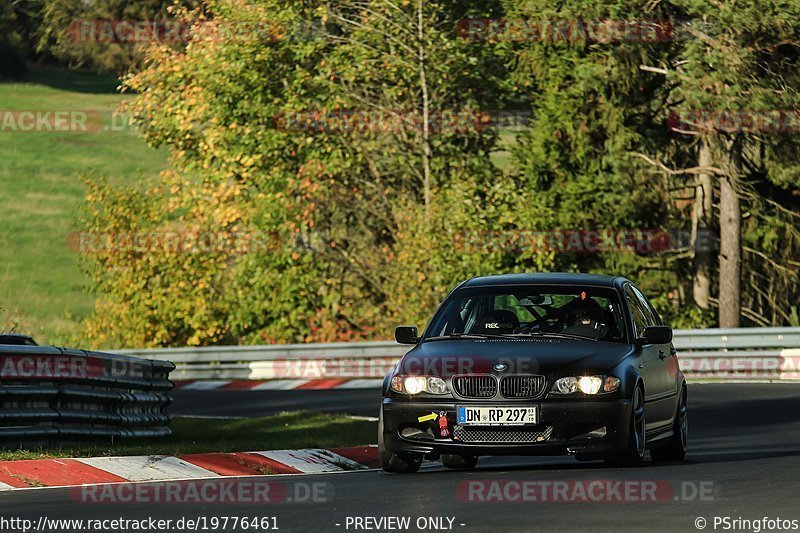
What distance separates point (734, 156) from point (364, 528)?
26710 millimetres

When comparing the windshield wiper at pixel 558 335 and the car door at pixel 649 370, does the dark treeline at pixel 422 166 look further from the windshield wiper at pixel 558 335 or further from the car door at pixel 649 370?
the windshield wiper at pixel 558 335

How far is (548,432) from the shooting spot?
40.8 feet

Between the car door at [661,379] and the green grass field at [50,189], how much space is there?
979 inches

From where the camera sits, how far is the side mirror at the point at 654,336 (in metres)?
13.6

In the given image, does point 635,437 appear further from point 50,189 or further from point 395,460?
point 50,189

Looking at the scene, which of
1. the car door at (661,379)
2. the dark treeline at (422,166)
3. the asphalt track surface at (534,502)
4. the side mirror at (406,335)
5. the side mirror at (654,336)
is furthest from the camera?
the dark treeline at (422,166)

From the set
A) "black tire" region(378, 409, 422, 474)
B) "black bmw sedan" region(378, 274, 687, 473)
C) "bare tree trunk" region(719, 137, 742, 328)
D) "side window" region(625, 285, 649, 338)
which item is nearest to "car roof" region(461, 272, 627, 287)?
"side window" region(625, 285, 649, 338)


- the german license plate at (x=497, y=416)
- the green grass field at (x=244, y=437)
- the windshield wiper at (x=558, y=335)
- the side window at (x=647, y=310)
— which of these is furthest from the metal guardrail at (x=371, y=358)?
the german license plate at (x=497, y=416)

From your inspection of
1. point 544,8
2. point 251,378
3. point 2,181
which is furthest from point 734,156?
point 2,181

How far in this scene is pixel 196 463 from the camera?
13.9 m

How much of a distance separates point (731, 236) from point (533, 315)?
21.8m

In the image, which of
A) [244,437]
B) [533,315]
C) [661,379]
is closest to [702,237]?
[244,437]

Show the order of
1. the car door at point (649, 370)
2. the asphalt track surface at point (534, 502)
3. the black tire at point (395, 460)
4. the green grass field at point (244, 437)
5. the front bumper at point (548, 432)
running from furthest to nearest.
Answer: the green grass field at point (244, 437)
the car door at point (649, 370)
the black tire at point (395, 460)
the front bumper at point (548, 432)
the asphalt track surface at point (534, 502)

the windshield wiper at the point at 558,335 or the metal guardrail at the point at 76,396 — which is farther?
the metal guardrail at the point at 76,396
